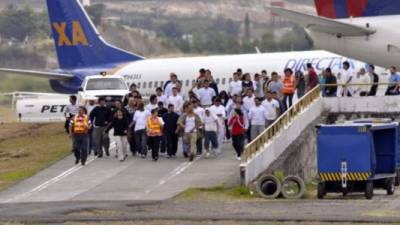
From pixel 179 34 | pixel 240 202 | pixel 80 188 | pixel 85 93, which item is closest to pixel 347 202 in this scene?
pixel 240 202

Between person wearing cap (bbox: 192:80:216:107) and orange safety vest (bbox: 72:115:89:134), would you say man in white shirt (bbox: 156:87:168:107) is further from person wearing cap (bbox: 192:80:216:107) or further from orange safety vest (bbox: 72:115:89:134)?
orange safety vest (bbox: 72:115:89:134)

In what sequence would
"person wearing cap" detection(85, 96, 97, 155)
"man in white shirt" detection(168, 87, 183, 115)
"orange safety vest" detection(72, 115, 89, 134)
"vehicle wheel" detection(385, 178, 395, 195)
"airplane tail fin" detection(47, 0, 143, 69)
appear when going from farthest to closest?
1. "airplane tail fin" detection(47, 0, 143, 69)
2. "man in white shirt" detection(168, 87, 183, 115)
3. "person wearing cap" detection(85, 96, 97, 155)
4. "orange safety vest" detection(72, 115, 89, 134)
5. "vehicle wheel" detection(385, 178, 395, 195)

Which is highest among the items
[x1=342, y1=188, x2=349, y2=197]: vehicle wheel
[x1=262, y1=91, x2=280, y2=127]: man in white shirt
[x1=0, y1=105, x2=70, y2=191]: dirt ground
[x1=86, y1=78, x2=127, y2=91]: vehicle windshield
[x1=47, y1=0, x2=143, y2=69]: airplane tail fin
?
[x1=47, y1=0, x2=143, y2=69]: airplane tail fin

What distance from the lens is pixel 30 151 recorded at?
40.6 meters

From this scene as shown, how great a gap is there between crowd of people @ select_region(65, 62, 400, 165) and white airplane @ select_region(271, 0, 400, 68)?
95 centimetres

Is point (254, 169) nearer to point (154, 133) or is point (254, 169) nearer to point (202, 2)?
point (154, 133)

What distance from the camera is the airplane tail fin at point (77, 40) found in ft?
196

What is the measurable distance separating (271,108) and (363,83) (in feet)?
17.1

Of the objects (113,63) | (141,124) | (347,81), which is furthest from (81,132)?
(113,63)

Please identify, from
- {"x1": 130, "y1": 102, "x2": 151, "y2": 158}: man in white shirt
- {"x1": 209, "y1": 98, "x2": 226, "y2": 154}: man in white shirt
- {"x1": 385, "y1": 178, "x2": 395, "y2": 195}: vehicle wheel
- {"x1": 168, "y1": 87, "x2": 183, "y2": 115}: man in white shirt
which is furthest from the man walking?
{"x1": 385, "y1": 178, "x2": 395, "y2": 195}: vehicle wheel

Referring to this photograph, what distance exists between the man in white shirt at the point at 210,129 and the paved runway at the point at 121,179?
15.8 inches

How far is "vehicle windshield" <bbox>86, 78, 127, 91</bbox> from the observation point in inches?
1727

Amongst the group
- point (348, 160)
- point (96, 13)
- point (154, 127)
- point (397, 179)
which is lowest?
point (397, 179)

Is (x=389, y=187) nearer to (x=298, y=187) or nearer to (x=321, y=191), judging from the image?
(x=321, y=191)
